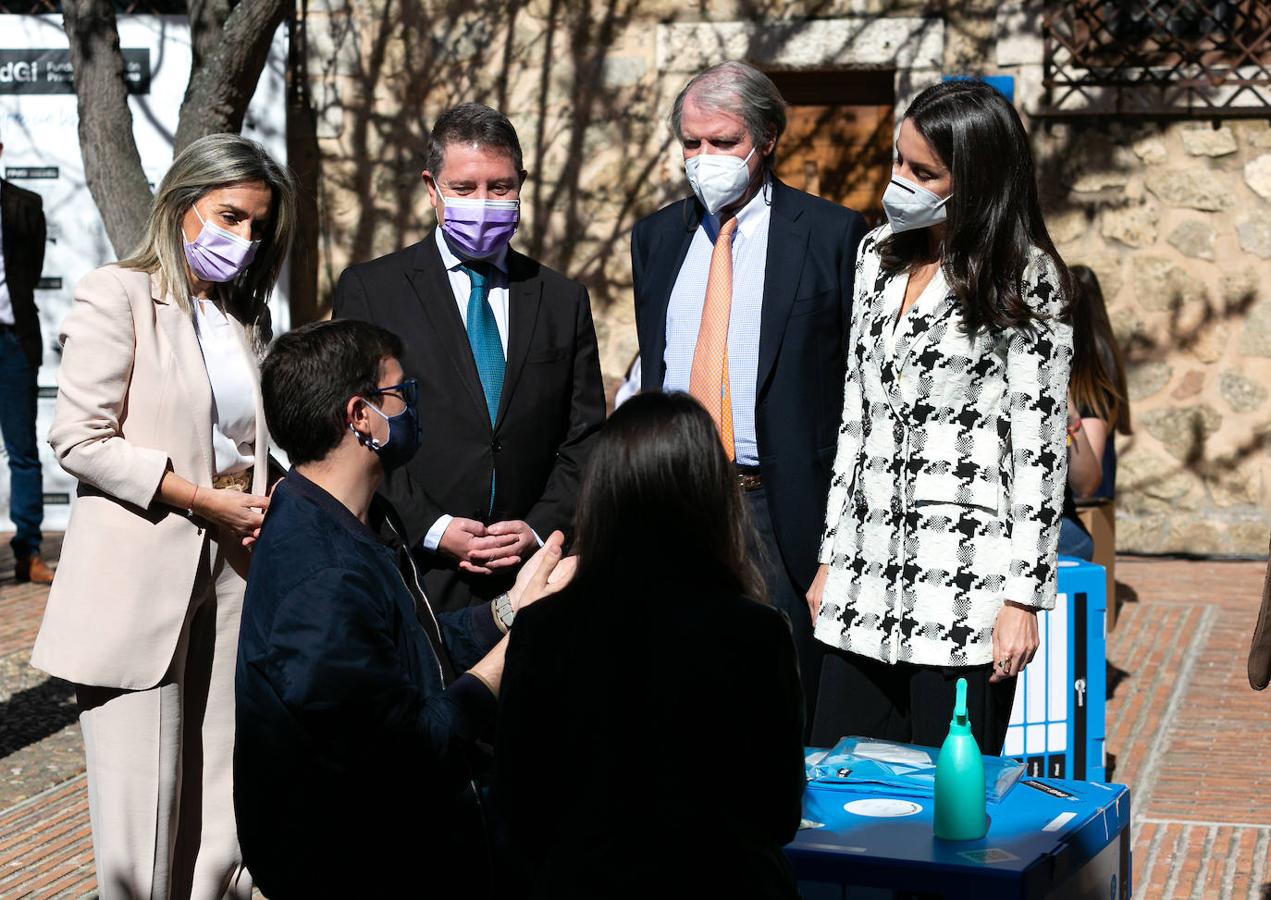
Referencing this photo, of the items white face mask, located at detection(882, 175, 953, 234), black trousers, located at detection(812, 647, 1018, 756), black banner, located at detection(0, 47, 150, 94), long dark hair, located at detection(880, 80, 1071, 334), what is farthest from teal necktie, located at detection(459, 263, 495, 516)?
black banner, located at detection(0, 47, 150, 94)

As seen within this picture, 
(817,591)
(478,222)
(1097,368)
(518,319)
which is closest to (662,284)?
(518,319)

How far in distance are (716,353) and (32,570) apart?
584cm

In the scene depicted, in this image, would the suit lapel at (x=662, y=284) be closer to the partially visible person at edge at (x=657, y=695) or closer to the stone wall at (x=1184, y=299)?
the partially visible person at edge at (x=657, y=695)

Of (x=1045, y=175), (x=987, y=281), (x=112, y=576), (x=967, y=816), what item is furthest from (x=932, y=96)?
(x=1045, y=175)

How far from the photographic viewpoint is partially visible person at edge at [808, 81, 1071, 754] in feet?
10.9

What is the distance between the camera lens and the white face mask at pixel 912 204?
11.2ft

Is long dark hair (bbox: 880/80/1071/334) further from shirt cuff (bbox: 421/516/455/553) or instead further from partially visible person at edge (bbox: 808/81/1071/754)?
shirt cuff (bbox: 421/516/455/553)

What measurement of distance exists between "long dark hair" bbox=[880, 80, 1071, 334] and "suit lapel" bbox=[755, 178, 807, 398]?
631 millimetres

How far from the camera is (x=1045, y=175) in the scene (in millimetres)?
9547

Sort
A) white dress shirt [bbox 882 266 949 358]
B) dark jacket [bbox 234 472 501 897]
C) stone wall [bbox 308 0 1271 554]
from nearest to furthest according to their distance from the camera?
dark jacket [bbox 234 472 501 897] < white dress shirt [bbox 882 266 949 358] < stone wall [bbox 308 0 1271 554]

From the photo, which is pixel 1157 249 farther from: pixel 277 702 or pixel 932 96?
pixel 277 702

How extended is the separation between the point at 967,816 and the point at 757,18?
749 cm

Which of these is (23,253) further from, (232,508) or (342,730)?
(342,730)

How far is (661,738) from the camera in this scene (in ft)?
7.82
